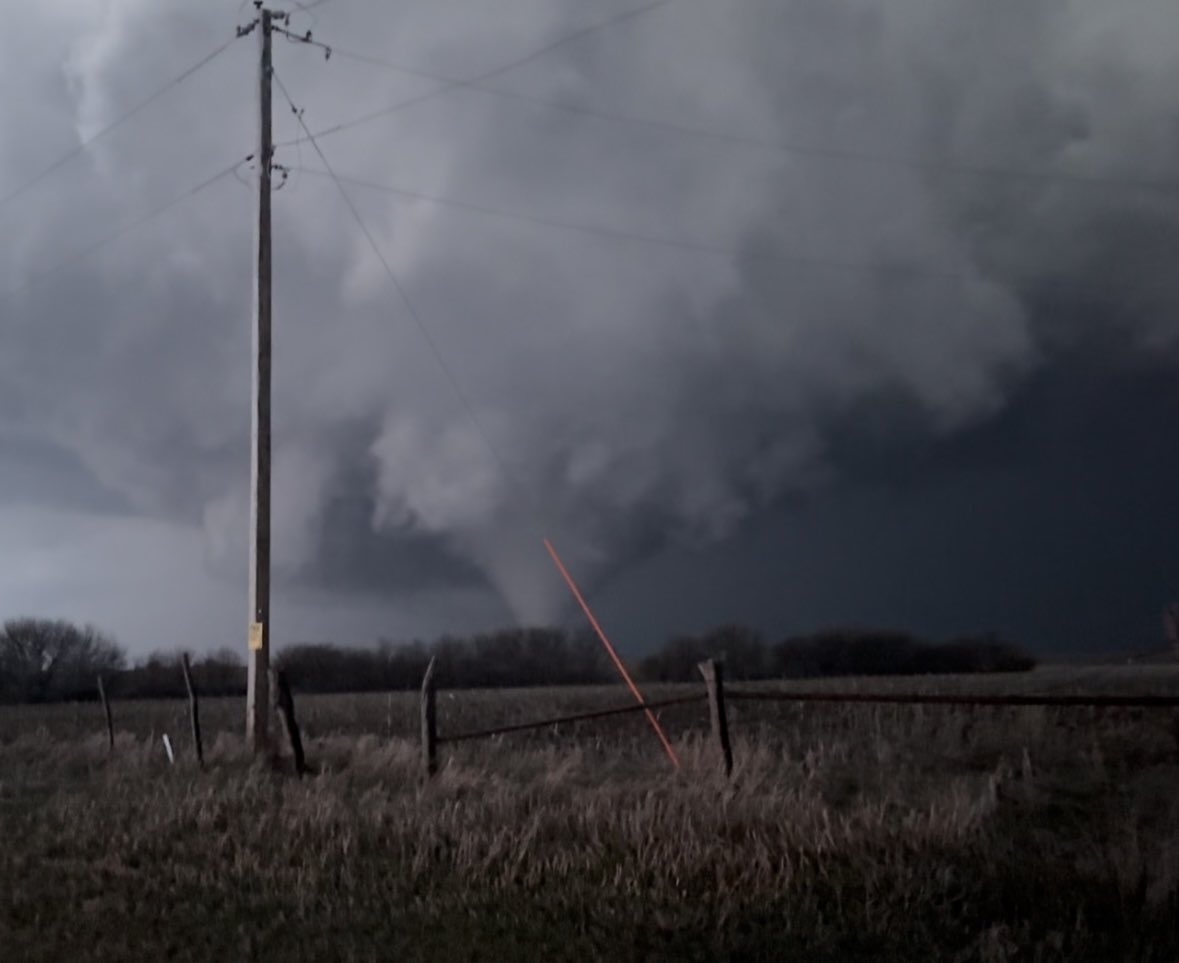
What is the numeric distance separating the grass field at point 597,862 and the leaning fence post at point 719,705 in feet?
0.85

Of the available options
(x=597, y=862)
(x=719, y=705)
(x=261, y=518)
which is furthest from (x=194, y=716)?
(x=597, y=862)

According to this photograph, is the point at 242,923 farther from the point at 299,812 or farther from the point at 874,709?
the point at 874,709

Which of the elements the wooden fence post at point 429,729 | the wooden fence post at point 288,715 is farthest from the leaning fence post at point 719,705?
the wooden fence post at point 288,715

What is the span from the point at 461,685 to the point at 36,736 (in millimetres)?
40106

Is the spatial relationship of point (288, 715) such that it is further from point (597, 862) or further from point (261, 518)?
point (597, 862)

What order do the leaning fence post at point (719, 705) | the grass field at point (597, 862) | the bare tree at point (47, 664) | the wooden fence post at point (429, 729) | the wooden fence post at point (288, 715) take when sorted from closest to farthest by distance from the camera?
the grass field at point (597, 862)
the leaning fence post at point (719, 705)
the wooden fence post at point (429, 729)
the wooden fence post at point (288, 715)
the bare tree at point (47, 664)

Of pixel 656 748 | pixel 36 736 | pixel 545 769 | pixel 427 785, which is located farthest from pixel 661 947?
pixel 36 736

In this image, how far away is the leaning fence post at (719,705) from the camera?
1205 cm

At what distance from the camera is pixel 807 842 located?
8.25 metres

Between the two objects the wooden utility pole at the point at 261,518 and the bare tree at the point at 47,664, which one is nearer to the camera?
the wooden utility pole at the point at 261,518

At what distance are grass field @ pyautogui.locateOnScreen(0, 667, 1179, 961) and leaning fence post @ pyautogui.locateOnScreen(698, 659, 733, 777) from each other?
0.26 m

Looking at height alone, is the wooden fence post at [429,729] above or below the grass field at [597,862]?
above

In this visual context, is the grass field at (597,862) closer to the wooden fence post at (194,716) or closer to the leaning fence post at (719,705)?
the leaning fence post at (719,705)

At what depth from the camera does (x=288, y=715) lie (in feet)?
51.3
